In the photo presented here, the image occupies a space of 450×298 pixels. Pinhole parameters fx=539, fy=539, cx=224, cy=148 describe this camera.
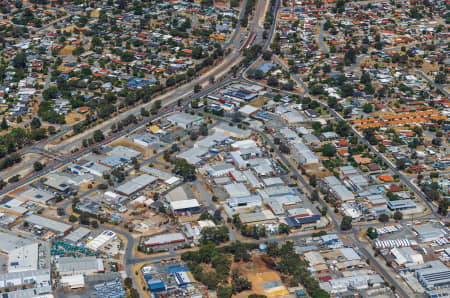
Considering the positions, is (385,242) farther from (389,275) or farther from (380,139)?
(380,139)

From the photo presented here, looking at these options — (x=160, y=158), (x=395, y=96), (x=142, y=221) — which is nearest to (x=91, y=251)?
(x=142, y=221)

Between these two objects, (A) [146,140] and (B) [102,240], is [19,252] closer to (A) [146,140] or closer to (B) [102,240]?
(B) [102,240]

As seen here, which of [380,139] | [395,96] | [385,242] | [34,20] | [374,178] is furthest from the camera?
[34,20]

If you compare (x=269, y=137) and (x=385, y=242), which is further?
(x=269, y=137)

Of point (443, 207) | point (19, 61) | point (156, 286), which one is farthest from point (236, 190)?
point (19, 61)

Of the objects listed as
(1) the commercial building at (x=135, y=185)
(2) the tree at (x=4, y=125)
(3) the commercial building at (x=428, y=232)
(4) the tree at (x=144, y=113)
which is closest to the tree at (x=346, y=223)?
(3) the commercial building at (x=428, y=232)

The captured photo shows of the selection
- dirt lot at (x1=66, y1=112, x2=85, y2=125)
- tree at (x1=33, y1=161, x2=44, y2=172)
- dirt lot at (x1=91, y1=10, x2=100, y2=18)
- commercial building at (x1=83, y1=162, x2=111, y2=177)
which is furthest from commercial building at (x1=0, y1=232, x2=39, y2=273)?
dirt lot at (x1=91, y1=10, x2=100, y2=18)
